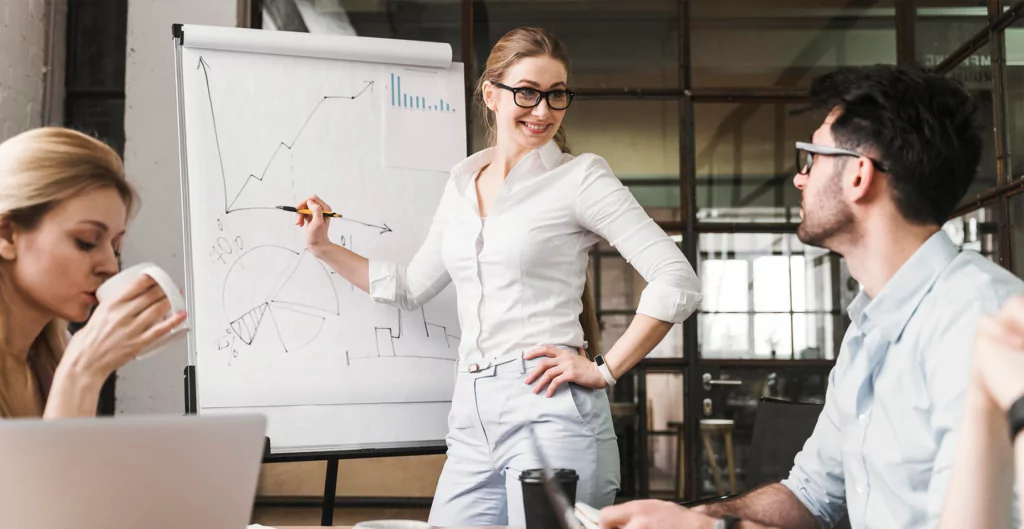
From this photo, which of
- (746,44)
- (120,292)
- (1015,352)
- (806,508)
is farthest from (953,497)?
(746,44)

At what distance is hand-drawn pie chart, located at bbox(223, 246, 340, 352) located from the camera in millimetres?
2211

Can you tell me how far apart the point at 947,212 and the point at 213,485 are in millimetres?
1157

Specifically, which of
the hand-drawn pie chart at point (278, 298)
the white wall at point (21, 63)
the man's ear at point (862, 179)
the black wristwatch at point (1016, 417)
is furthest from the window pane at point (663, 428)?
the black wristwatch at point (1016, 417)

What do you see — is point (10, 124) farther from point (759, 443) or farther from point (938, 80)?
point (938, 80)

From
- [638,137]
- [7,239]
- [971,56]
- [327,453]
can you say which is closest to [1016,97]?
[971,56]

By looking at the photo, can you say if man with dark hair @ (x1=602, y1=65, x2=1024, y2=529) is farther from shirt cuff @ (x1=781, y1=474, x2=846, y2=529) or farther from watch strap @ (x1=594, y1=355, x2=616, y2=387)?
watch strap @ (x1=594, y1=355, x2=616, y2=387)

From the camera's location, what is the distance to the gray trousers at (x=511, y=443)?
5.58ft

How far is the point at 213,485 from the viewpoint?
29.2 inches

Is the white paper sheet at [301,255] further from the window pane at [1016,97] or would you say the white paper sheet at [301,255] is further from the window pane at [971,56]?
the window pane at [1016,97]

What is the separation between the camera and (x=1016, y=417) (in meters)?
0.65

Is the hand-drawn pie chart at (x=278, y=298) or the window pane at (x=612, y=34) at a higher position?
the window pane at (x=612, y=34)

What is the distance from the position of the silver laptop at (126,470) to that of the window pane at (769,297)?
334cm

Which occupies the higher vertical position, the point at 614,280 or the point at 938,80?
the point at 938,80

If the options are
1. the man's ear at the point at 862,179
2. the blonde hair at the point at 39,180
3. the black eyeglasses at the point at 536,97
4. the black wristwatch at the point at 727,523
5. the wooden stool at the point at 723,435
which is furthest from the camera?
the wooden stool at the point at 723,435
